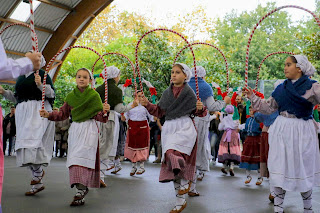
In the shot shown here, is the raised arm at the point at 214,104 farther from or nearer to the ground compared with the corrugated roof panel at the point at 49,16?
nearer to the ground

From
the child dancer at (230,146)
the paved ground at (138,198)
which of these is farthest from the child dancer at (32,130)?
the child dancer at (230,146)

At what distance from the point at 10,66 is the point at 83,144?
3.01 metres

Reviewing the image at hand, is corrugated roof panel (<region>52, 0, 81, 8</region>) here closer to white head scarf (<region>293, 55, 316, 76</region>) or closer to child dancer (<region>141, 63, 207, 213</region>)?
child dancer (<region>141, 63, 207, 213</region>)

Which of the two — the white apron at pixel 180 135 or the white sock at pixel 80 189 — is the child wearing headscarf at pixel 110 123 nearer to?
the white sock at pixel 80 189

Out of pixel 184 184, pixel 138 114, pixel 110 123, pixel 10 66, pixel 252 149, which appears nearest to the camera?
pixel 10 66

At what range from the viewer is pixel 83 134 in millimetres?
5973

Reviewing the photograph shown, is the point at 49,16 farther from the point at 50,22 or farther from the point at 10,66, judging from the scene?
the point at 10,66

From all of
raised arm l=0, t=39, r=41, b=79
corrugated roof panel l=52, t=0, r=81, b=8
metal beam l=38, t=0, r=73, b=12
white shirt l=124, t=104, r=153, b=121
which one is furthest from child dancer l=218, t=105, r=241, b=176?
corrugated roof panel l=52, t=0, r=81, b=8

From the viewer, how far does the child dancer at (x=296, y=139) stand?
16.4ft

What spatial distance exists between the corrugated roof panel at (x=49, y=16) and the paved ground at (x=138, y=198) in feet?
33.9

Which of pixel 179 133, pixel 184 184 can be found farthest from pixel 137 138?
pixel 184 184

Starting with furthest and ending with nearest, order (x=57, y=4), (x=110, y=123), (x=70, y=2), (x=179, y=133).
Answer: (x=70, y=2)
(x=57, y=4)
(x=110, y=123)
(x=179, y=133)

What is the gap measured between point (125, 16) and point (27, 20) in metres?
15.4

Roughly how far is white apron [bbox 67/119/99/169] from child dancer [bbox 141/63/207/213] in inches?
34.1
